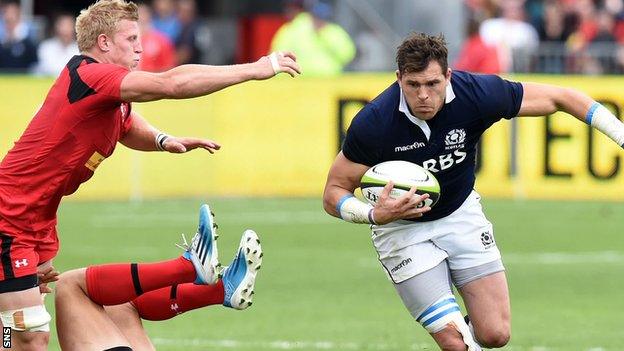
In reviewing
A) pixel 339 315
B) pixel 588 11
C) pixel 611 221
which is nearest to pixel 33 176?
pixel 339 315

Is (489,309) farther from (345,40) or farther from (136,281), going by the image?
(345,40)

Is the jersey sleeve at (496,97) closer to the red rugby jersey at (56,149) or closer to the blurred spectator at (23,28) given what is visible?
the red rugby jersey at (56,149)

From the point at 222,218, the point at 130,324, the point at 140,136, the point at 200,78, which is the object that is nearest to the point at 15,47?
the point at 222,218

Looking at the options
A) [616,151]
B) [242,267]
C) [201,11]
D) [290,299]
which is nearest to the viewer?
[242,267]

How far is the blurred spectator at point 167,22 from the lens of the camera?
2380cm

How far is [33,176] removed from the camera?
8.55m

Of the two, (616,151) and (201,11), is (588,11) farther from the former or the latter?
(201,11)

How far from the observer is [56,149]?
8508 millimetres

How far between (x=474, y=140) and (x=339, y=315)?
3274mm

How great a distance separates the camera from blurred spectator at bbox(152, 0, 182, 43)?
23797 millimetres

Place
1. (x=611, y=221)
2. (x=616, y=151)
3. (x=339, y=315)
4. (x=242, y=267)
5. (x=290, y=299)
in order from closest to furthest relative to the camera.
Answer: (x=242, y=267)
(x=339, y=315)
(x=290, y=299)
(x=611, y=221)
(x=616, y=151)

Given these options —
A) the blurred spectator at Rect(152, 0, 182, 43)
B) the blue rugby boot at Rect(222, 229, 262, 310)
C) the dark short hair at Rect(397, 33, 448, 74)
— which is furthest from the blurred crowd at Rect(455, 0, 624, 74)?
the blue rugby boot at Rect(222, 229, 262, 310)

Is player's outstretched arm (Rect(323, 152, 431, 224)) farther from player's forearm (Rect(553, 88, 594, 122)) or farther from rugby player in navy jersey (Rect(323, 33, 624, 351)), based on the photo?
player's forearm (Rect(553, 88, 594, 122))

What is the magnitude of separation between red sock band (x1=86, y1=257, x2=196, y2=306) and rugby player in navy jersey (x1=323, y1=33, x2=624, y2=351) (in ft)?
3.13
